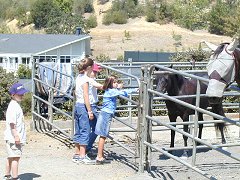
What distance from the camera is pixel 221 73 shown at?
5.61 meters

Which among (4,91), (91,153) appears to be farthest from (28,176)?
(4,91)

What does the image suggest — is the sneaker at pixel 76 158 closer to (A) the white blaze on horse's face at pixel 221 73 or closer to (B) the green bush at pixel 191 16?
(A) the white blaze on horse's face at pixel 221 73

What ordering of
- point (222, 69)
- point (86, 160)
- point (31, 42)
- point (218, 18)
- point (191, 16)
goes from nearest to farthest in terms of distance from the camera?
point (222, 69)
point (86, 160)
point (31, 42)
point (218, 18)
point (191, 16)

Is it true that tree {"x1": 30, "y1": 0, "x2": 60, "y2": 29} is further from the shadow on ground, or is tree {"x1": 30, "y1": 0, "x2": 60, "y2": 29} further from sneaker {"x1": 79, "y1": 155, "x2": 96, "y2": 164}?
the shadow on ground

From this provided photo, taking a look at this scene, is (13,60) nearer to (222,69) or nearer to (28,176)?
(28,176)

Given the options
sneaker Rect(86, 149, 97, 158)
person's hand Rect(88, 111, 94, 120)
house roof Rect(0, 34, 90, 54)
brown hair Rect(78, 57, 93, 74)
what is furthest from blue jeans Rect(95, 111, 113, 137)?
house roof Rect(0, 34, 90, 54)

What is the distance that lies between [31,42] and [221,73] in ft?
144

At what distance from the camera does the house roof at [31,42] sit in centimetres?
4697

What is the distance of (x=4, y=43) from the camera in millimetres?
49281

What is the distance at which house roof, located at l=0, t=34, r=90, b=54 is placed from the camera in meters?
47.0

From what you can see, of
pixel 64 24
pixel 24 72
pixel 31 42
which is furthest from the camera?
pixel 64 24

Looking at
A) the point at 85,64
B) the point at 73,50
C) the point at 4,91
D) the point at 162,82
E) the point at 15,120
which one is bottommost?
the point at 73,50

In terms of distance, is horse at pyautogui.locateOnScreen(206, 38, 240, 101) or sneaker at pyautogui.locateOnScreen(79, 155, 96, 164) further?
sneaker at pyautogui.locateOnScreen(79, 155, 96, 164)

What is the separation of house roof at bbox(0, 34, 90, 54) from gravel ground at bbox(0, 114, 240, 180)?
3637 centimetres
